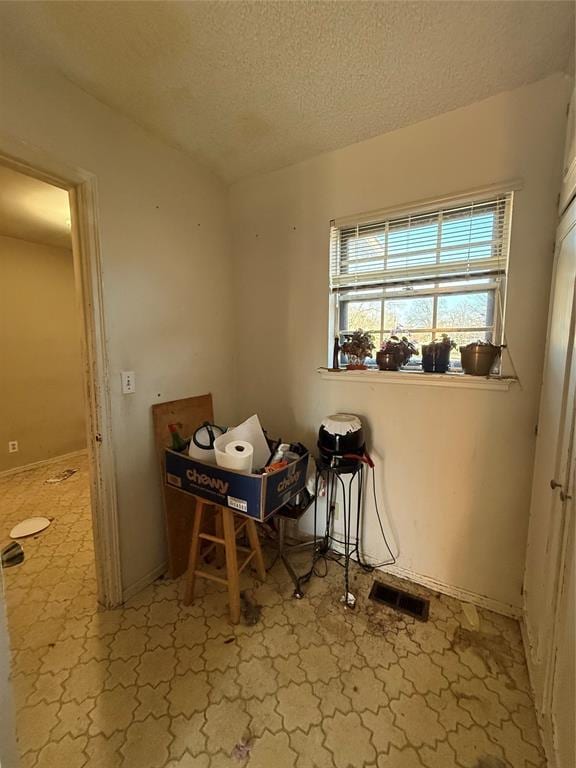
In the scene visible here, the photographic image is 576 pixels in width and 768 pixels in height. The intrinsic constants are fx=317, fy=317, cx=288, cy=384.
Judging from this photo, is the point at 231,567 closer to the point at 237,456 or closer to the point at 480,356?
the point at 237,456

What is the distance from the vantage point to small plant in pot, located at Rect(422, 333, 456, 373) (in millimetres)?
1691

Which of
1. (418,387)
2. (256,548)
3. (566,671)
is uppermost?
(418,387)

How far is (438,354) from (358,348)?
1.43 ft

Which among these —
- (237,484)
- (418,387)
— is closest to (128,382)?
(237,484)

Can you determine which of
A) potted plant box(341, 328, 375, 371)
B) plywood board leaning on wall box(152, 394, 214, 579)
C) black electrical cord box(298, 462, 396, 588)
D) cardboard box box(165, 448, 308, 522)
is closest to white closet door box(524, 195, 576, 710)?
black electrical cord box(298, 462, 396, 588)

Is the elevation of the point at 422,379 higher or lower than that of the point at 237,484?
higher

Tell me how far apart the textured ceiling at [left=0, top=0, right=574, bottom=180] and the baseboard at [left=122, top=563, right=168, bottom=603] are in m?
2.49

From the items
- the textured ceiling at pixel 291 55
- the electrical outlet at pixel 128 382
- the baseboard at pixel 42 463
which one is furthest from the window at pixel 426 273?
the baseboard at pixel 42 463

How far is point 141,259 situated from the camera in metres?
1.74

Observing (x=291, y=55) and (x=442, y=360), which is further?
(x=442, y=360)

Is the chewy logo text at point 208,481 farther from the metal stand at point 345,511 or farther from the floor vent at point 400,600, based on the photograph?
the floor vent at point 400,600

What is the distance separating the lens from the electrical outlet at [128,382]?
168cm

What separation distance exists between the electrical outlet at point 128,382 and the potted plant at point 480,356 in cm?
173

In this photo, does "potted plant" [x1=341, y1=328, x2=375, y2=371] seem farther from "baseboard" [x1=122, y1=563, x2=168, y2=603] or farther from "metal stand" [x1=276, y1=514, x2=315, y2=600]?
"baseboard" [x1=122, y1=563, x2=168, y2=603]
